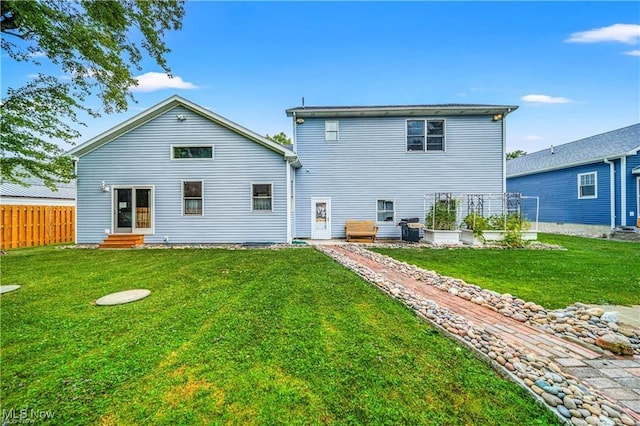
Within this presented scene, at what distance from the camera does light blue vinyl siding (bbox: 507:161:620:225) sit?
45.4 ft

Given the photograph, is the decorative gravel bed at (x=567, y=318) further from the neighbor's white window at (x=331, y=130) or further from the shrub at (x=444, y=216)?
the neighbor's white window at (x=331, y=130)

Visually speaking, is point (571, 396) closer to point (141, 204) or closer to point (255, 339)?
point (255, 339)

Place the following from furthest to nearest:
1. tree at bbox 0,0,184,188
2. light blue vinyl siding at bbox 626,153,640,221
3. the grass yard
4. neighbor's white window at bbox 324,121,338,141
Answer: light blue vinyl siding at bbox 626,153,640,221 → neighbor's white window at bbox 324,121,338,141 → tree at bbox 0,0,184,188 → the grass yard

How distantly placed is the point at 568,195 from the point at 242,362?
1970cm

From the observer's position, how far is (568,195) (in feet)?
51.6

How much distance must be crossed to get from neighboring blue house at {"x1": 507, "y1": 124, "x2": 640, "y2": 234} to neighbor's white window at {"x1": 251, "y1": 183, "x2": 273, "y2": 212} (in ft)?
52.2

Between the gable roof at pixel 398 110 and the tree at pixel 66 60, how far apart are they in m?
5.64

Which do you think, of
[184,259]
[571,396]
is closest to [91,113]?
[184,259]

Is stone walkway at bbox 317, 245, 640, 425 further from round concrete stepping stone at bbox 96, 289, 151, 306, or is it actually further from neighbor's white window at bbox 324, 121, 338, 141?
neighbor's white window at bbox 324, 121, 338, 141

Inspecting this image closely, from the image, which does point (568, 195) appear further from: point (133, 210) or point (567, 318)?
point (133, 210)

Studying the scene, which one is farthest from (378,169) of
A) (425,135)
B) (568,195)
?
(568,195)

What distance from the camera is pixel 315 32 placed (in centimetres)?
1273

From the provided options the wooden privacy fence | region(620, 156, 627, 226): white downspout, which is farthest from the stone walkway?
region(620, 156, 627, 226): white downspout

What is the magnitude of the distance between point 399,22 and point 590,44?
8.32 metres
